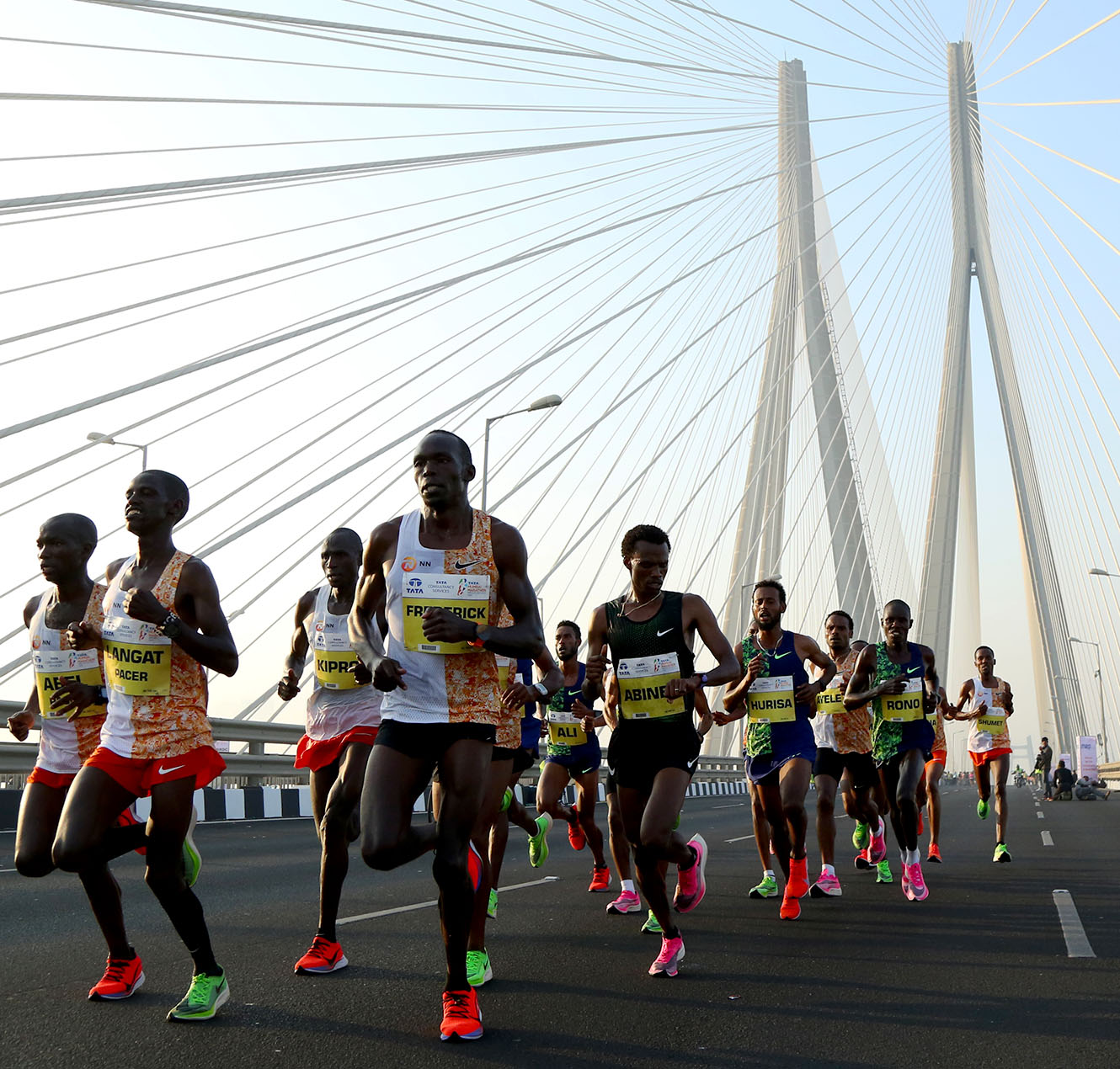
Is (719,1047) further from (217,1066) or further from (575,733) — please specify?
(575,733)

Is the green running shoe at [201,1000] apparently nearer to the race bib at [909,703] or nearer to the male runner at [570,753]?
the male runner at [570,753]

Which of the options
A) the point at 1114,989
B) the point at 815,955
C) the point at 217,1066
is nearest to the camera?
the point at 217,1066

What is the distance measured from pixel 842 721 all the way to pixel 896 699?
2.63 feet

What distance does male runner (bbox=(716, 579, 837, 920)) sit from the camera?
8.21 meters

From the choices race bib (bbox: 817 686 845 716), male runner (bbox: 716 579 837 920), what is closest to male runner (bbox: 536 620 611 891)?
male runner (bbox: 716 579 837 920)

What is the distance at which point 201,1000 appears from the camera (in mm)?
4648

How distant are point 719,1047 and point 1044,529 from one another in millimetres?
30948

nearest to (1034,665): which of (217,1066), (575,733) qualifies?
(575,733)

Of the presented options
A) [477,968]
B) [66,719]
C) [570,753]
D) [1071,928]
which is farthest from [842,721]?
[66,719]

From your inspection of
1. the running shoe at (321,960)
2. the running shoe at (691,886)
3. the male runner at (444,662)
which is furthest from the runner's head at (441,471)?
the running shoe at (691,886)

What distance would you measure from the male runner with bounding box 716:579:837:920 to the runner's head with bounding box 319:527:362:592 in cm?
253

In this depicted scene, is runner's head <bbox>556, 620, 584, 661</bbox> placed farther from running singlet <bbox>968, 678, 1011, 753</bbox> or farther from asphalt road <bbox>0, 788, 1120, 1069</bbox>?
running singlet <bbox>968, 678, 1011, 753</bbox>

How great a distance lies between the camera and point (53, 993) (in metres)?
5.16

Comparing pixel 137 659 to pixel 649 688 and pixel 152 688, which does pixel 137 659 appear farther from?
pixel 649 688
